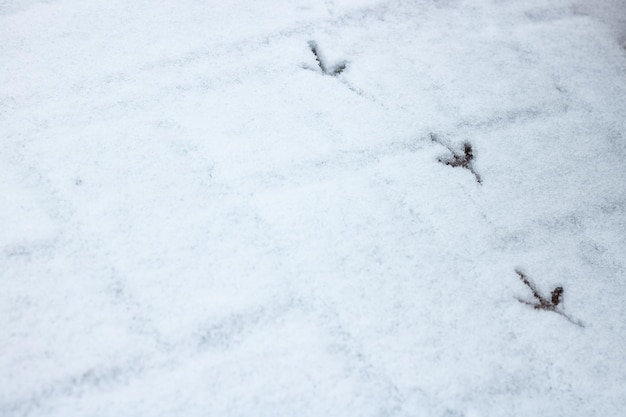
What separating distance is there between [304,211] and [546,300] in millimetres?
462

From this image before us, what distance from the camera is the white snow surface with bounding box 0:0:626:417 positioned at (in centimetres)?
70

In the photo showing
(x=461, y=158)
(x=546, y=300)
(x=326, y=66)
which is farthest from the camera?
(x=326, y=66)

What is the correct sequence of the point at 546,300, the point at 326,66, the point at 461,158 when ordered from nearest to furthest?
the point at 546,300, the point at 461,158, the point at 326,66

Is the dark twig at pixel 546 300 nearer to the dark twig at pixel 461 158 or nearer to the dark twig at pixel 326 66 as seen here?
the dark twig at pixel 461 158

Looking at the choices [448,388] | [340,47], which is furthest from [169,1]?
[448,388]

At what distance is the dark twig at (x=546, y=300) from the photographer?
0.78 meters

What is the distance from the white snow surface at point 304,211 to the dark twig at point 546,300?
11mm

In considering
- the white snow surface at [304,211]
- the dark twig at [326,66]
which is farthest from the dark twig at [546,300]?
the dark twig at [326,66]

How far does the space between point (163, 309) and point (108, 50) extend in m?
0.63

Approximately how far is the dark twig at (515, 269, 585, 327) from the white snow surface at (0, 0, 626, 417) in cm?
1

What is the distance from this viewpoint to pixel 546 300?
790 millimetres

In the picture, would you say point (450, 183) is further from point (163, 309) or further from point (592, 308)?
point (163, 309)

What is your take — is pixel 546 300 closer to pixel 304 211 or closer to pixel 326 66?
pixel 304 211

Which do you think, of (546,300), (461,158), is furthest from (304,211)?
(546,300)
